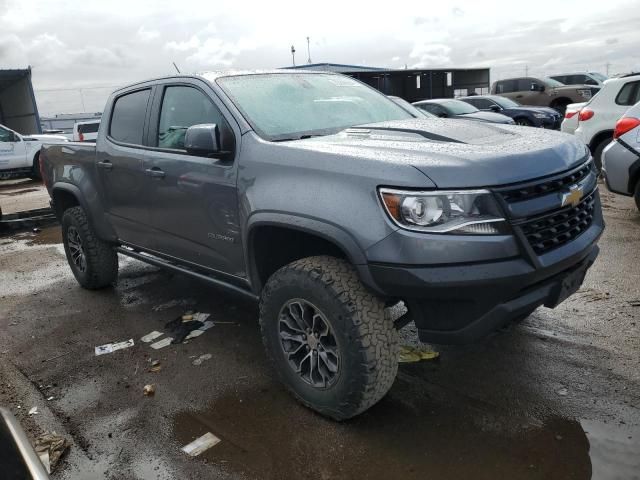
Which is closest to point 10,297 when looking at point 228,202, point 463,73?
point 228,202

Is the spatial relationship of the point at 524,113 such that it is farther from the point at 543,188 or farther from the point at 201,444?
the point at 201,444

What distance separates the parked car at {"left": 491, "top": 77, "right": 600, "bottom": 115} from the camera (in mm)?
18734

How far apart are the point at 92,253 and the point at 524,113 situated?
13.0m

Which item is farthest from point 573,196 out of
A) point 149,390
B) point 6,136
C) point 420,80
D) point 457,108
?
point 420,80

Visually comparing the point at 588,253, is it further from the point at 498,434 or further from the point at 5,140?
the point at 5,140

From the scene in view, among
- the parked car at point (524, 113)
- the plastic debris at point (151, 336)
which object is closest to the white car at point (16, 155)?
the parked car at point (524, 113)

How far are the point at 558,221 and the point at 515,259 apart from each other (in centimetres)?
41

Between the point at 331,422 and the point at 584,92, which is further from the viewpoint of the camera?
the point at 584,92

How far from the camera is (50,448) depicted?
2.86 m

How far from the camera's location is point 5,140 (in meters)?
15.9

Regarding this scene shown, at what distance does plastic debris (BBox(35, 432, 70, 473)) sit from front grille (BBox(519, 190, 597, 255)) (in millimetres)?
2525

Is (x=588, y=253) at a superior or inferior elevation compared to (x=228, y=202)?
inferior

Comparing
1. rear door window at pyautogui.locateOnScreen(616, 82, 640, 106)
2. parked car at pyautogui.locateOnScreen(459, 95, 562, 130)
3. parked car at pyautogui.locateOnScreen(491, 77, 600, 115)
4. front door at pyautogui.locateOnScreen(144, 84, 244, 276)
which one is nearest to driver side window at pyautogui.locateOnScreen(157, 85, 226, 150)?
front door at pyautogui.locateOnScreen(144, 84, 244, 276)

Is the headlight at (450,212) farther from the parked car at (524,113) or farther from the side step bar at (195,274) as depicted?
the parked car at (524,113)
